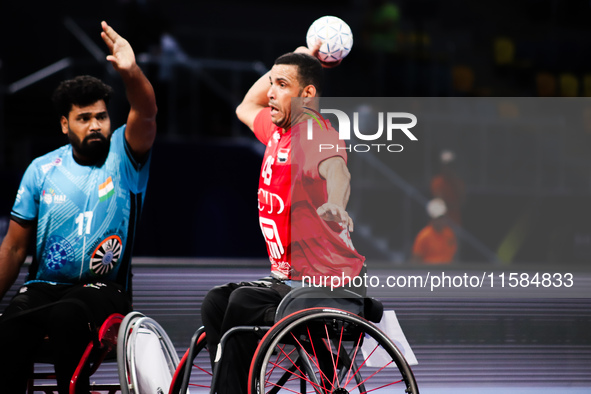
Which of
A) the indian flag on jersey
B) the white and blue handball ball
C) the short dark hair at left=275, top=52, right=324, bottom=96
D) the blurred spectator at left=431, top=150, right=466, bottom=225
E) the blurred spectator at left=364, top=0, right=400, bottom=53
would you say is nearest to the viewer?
the short dark hair at left=275, top=52, right=324, bottom=96

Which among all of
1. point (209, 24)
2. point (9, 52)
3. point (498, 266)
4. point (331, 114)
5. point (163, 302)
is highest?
point (209, 24)

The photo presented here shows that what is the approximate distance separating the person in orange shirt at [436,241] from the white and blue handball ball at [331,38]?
4.43 feet

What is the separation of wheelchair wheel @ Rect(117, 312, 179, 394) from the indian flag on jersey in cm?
52

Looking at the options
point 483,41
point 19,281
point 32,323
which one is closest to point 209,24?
point 483,41

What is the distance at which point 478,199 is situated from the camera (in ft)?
16.0

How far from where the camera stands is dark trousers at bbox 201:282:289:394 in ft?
7.75

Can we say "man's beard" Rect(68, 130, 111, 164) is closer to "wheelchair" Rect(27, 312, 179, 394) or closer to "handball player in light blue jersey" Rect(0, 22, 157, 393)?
"handball player in light blue jersey" Rect(0, 22, 157, 393)

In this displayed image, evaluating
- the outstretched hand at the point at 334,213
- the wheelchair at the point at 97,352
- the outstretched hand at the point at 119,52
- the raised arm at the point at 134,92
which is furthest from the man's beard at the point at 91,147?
the outstretched hand at the point at 334,213

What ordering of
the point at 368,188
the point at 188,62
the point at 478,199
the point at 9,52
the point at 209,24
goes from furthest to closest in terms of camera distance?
the point at 209,24
the point at 9,52
the point at 188,62
the point at 368,188
the point at 478,199

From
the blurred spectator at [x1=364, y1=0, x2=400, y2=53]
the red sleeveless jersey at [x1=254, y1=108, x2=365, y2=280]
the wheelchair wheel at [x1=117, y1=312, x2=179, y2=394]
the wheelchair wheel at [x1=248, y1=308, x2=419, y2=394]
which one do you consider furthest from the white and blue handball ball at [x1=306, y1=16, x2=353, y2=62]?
the blurred spectator at [x1=364, y1=0, x2=400, y2=53]

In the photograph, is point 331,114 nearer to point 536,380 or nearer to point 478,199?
point 536,380

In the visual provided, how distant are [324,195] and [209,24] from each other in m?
8.44

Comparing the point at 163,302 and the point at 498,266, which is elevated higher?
the point at 498,266

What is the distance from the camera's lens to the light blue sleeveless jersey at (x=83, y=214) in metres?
2.89
